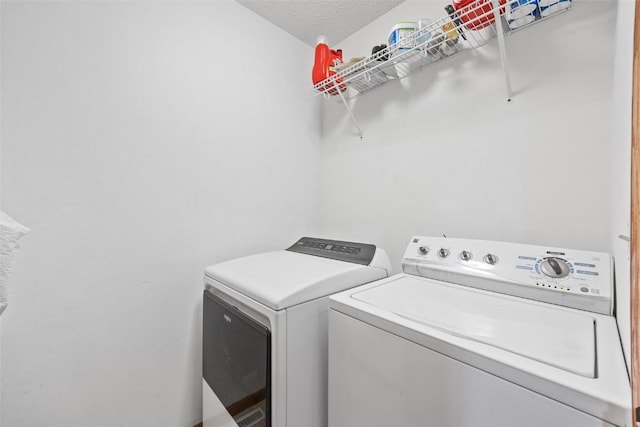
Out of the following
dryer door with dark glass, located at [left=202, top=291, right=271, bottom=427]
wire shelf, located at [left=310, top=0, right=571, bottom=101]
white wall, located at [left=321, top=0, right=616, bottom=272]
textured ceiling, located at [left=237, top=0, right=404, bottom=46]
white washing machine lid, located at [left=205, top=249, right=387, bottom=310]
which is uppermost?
textured ceiling, located at [left=237, top=0, right=404, bottom=46]

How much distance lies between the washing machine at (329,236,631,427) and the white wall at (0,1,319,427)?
0.93 meters

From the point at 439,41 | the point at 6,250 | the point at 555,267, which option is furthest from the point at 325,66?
the point at 6,250

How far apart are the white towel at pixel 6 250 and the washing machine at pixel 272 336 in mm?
630

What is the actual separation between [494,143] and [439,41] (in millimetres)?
565

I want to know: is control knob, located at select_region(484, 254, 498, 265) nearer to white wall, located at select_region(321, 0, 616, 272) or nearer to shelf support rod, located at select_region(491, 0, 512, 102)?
white wall, located at select_region(321, 0, 616, 272)

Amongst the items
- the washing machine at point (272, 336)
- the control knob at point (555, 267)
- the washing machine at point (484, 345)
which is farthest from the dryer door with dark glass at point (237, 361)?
the control knob at point (555, 267)

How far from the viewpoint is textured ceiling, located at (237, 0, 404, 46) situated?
5.35ft

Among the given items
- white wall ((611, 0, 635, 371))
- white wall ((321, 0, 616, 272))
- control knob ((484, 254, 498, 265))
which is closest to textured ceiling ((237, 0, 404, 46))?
white wall ((321, 0, 616, 272))

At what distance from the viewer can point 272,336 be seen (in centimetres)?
94

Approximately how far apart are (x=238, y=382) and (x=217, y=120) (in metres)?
1.35

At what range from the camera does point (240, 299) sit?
110 cm

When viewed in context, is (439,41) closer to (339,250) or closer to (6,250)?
(339,250)

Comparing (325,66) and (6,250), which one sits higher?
(325,66)

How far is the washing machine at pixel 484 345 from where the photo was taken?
1.73 feet
